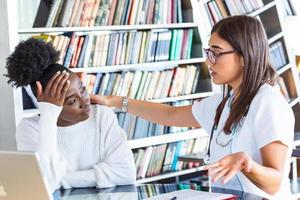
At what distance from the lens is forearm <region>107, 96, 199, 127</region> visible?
→ 8.55 feet

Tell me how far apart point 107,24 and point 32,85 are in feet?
4.98

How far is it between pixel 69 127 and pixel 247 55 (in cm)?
81

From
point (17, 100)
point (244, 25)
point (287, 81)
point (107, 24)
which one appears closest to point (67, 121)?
point (244, 25)

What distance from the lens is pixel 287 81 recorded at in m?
4.71

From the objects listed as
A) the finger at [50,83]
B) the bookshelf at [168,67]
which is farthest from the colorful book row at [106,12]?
the finger at [50,83]

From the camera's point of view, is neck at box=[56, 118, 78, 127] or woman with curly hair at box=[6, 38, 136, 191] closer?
woman with curly hair at box=[6, 38, 136, 191]

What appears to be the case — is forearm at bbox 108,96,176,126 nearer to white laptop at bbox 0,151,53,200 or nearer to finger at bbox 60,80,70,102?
finger at bbox 60,80,70,102

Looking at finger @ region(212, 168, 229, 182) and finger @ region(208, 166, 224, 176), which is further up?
finger @ region(208, 166, 224, 176)

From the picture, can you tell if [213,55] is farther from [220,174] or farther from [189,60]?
[189,60]

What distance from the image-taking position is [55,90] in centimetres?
224

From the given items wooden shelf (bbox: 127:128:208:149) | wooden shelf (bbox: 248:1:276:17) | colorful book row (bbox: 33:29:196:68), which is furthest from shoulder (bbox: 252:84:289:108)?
wooden shelf (bbox: 248:1:276:17)

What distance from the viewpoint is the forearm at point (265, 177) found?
6.07 ft

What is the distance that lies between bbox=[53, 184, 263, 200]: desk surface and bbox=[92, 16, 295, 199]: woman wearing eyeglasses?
65 millimetres

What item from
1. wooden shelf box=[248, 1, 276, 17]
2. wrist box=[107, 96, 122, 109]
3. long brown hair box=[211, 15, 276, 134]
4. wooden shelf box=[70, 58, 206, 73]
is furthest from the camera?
wooden shelf box=[248, 1, 276, 17]
